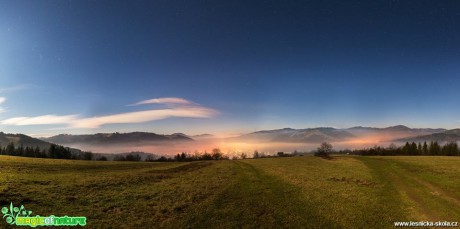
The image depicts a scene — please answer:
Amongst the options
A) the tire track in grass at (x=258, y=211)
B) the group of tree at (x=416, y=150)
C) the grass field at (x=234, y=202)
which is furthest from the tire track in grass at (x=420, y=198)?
the group of tree at (x=416, y=150)

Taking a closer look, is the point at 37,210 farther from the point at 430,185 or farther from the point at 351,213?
the point at 430,185

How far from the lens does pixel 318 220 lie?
80.9 feet

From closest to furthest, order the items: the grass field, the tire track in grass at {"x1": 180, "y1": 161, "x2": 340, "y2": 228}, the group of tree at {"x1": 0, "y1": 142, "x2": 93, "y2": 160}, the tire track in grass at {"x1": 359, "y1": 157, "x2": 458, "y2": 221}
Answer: the tire track in grass at {"x1": 180, "y1": 161, "x2": 340, "y2": 228}
the grass field
the tire track in grass at {"x1": 359, "y1": 157, "x2": 458, "y2": 221}
the group of tree at {"x1": 0, "y1": 142, "x2": 93, "y2": 160}

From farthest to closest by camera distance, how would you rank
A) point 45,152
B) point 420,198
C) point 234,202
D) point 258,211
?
point 45,152 → point 420,198 → point 234,202 → point 258,211

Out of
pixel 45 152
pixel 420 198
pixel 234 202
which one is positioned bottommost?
pixel 420 198

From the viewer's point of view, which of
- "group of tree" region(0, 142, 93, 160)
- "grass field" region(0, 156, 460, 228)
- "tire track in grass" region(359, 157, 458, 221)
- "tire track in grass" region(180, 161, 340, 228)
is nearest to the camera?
"tire track in grass" region(180, 161, 340, 228)

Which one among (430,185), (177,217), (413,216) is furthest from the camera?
(430,185)

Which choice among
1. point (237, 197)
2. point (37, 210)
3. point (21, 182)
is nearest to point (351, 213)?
point (237, 197)

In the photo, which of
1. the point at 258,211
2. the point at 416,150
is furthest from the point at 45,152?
the point at 416,150

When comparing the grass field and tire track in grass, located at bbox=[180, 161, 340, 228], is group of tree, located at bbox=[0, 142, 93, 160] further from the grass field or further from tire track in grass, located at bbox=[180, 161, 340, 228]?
tire track in grass, located at bbox=[180, 161, 340, 228]

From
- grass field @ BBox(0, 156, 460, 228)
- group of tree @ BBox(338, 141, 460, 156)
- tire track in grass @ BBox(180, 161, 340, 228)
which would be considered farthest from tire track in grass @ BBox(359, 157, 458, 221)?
group of tree @ BBox(338, 141, 460, 156)

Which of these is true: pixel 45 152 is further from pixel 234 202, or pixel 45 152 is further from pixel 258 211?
pixel 258 211

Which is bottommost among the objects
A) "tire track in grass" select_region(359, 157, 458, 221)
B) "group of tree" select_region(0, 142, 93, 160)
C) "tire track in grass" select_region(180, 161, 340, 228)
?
"tire track in grass" select_region(359, 157, 458, 221)

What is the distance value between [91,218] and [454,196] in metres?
40.1
